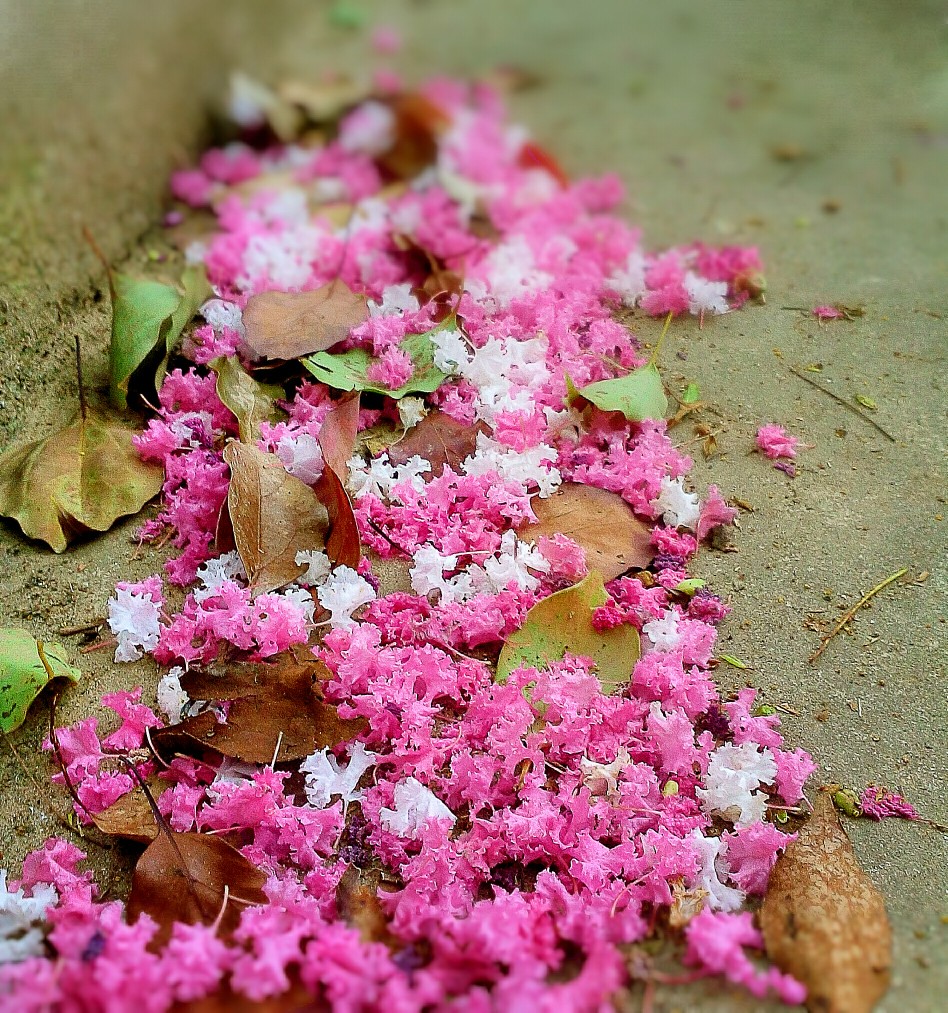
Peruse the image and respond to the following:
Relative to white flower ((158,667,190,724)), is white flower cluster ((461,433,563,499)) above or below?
above

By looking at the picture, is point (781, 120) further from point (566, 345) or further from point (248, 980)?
point (248, 980)

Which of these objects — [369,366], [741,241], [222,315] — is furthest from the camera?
[741,241]

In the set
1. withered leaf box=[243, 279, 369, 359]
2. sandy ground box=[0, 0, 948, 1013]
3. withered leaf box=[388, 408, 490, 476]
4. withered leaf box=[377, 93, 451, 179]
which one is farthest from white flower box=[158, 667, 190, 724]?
withered leaf box=[377, 93, 451, 179]

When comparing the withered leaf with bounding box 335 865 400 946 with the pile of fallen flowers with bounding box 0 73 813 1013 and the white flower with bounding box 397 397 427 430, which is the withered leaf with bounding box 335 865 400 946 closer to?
the pile of fallen flowers with bounding box 0 73 813 1013

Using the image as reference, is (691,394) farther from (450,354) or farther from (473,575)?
(473,575)

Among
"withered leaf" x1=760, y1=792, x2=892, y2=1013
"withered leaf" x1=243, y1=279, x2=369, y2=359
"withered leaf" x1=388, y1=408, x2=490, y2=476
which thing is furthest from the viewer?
"withered leaf" x1=243, y1=279, x2=369, y2=359

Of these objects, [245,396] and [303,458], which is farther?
[245,396]

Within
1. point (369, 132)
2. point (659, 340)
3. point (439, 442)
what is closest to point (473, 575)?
point (439, 442)

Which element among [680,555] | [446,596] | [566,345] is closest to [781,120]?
[566,345]
